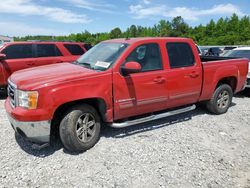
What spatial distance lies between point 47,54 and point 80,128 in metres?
5.46

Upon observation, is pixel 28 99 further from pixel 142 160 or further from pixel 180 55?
pixel 180 55

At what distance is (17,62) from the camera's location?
8.05 m

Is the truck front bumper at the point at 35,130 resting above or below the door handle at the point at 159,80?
below

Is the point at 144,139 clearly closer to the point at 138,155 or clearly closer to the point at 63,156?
the point at 138,155

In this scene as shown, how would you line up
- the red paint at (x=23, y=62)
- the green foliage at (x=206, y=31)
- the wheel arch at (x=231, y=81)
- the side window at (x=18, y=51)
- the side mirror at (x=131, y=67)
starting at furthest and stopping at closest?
1. the green foliage at (x=206, y=31)
2. the side window at (x=18, y=51)
3. the red paint at (x=23, y=62)
4. the wheel arch at (x=231, y=81)
5. the side mirror at (x=131, y=67)

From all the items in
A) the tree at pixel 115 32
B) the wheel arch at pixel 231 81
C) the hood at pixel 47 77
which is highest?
the tree at pixel 115 32

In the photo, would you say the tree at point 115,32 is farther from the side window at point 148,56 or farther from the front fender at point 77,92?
the front fender at point 77,92

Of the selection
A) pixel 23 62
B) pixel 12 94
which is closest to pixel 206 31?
pixel 23 62

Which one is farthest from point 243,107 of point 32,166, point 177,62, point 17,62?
point 17,62

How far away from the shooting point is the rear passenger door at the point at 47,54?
8.51m

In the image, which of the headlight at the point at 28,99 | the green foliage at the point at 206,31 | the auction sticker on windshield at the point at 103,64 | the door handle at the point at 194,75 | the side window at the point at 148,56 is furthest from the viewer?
the green foliage at the point at 206,31

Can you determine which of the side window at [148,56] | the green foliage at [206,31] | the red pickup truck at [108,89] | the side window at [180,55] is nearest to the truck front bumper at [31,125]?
the red pickup truck at [108,89]

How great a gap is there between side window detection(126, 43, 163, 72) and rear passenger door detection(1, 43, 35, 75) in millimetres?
5014

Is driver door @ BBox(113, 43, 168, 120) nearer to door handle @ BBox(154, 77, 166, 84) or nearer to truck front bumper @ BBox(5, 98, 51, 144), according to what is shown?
door handle @ BBox(154, 77, 166, 84)
